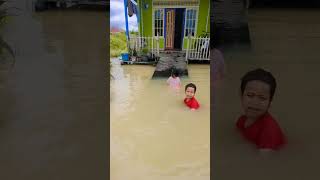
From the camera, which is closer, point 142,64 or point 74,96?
point 74,96

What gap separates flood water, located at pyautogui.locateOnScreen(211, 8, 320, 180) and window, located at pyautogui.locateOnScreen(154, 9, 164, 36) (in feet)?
6.66

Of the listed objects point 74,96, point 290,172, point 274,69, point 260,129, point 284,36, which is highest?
point 284,36

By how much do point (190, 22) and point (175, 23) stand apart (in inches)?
6.2

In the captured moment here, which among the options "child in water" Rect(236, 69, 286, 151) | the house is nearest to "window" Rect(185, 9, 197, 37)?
the house

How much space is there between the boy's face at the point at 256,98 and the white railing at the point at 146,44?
2.30 m

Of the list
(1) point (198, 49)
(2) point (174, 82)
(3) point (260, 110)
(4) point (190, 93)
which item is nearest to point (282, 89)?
(3) point (260, 110)

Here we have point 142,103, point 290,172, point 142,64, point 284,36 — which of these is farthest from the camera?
point 142,64

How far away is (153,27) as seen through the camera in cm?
380

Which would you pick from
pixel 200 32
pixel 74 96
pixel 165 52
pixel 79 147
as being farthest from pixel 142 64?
pixel 79 147

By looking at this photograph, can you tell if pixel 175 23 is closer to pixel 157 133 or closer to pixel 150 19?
pixel 150 19

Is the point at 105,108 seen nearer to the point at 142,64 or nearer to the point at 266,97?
the point at 266,97

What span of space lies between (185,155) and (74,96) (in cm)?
54

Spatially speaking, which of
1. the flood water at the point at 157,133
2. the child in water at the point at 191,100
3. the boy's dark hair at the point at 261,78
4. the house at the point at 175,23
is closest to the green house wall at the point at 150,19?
the house at the point at 175,23

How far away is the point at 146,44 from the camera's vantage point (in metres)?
3.72
